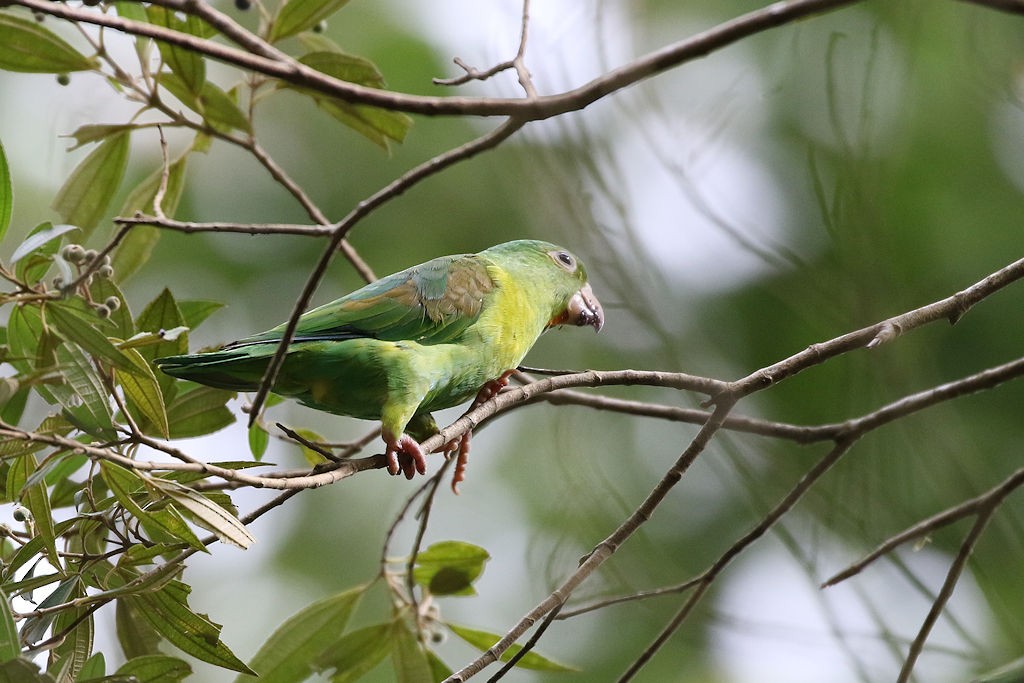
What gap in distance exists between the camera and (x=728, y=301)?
20.9 ft

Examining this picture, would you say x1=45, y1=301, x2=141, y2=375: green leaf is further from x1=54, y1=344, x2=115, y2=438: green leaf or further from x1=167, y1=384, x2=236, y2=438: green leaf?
x1=167, y1=384, x2=236, y2=438: green leaf

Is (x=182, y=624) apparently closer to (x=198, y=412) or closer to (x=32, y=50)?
(x=198, y=412)

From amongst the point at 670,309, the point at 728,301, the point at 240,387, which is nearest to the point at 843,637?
the point at 670,309

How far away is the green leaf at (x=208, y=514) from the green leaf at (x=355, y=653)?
43.0 inches

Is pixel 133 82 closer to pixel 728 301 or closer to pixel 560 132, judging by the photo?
pixel 560 132

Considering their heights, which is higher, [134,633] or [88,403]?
[88,403]

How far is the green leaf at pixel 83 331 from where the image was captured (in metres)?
1.98

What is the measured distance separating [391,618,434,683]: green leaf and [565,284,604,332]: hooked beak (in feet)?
4.42

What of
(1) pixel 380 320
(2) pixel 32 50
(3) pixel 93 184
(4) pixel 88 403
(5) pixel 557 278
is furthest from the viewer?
(5) pixel 557 278

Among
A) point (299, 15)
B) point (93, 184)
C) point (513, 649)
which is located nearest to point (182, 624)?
point (513, 649)

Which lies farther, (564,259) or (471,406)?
(564,259)

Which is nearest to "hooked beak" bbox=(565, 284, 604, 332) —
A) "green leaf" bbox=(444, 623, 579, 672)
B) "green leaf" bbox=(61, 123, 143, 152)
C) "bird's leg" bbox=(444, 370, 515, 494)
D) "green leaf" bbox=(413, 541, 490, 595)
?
"bird's leg" bbox=(444, 370, 515, 494)

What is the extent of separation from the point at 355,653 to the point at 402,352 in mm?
1002

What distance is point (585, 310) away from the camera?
3693 millimetres
